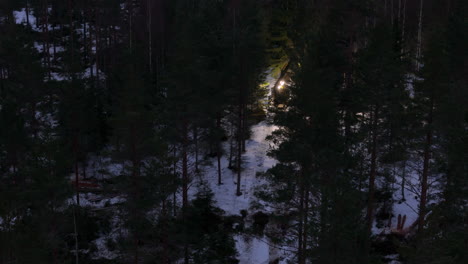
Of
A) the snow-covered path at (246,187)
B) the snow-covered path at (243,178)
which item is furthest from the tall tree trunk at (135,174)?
the snow-covered path at (243,178)

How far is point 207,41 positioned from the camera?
3416cm

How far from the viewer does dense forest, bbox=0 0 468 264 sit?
1862 cm

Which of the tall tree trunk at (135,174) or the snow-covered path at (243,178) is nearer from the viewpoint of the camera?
the tall tree trunk at (135,174)

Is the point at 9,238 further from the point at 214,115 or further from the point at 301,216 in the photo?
the point at 214,115

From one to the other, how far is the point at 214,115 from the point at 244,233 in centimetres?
906

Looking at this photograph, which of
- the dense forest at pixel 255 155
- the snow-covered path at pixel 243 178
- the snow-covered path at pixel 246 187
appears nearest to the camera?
the dense forest at pixel 255 155

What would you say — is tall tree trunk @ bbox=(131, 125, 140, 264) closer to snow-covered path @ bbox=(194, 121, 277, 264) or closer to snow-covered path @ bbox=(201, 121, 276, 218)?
snow-covered path @ bbox=(194, 121, 277, 264)

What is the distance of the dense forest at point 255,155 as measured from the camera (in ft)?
61.1

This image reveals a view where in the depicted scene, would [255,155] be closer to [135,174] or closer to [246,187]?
[246,187]

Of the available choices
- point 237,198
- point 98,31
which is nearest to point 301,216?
point 237,198

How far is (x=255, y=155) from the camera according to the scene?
114 ft

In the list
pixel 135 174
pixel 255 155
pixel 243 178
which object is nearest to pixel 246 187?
pixel 243 178

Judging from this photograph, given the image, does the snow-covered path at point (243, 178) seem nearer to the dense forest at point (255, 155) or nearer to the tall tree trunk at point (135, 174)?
the dense forest at point (255, 155)

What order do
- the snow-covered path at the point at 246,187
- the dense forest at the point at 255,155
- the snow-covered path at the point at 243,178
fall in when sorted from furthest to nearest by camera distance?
the snow-covered path at the point at 243,178 → the snow-covered path at the point at 246,187 → the dense forest at the point at 255,155
